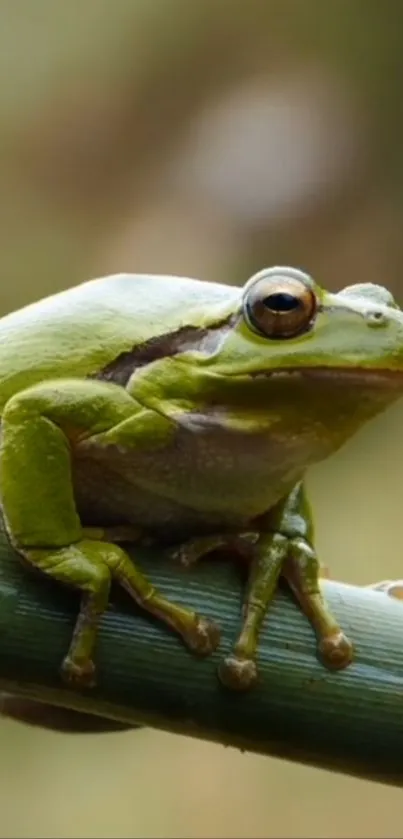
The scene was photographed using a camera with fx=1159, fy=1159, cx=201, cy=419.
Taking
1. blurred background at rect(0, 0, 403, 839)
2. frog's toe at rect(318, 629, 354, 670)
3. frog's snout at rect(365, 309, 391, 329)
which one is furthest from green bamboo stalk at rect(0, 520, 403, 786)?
blurred background at rect(0, 0, 403, 839)

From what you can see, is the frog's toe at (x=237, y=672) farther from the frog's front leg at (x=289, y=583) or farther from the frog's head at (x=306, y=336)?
the frog's head at (x=306, y=336)

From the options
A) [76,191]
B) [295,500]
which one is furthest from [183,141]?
[295,500]

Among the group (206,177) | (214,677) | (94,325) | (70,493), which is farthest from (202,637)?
(206,177)

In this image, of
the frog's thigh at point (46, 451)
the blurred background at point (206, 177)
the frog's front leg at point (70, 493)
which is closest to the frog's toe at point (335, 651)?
the frog's front leg at point (70, 493)

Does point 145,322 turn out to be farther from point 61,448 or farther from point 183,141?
point 183,141

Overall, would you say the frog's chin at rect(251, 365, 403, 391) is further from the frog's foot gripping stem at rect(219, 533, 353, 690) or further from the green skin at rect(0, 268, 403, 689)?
the frog's foot gripping stem at rect(219, 533, 353, 690)

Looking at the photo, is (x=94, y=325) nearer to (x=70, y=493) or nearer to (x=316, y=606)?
(x=70, y=493)
